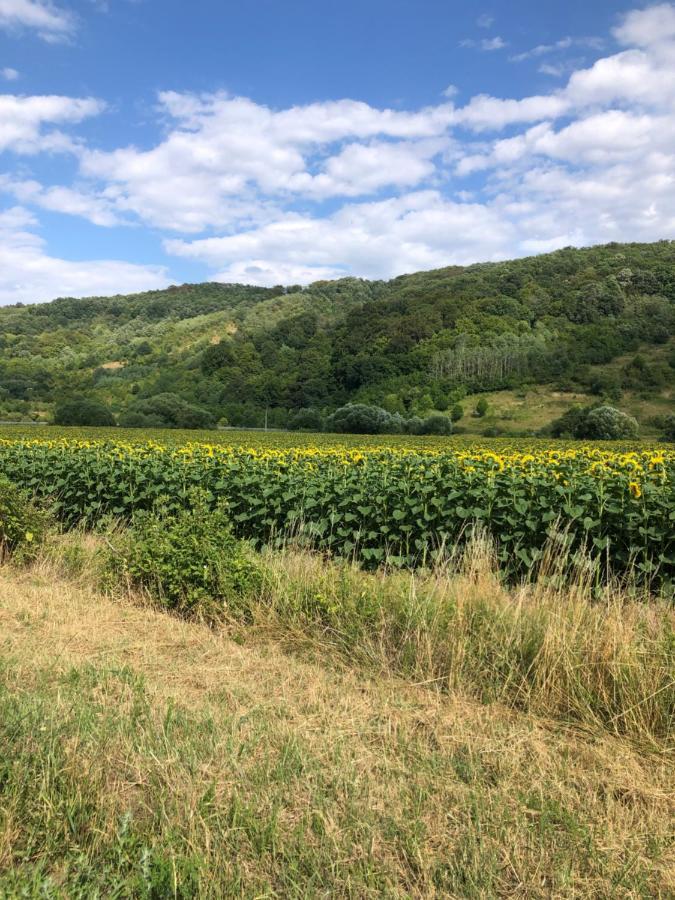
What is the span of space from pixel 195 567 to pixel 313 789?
301 centimetres

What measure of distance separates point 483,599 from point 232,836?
252 cm

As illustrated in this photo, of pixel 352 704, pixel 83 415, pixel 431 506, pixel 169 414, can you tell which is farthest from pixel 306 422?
pixel 352 704

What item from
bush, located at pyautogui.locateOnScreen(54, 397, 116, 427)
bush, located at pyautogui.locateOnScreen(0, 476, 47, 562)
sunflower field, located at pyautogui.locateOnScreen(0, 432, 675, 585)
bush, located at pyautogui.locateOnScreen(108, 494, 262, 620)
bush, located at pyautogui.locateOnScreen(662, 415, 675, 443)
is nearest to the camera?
bush, located at pyautogui.locateOnScreen(108, 494, 262, 620)

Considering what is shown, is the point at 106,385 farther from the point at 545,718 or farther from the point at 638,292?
the point at 545,718

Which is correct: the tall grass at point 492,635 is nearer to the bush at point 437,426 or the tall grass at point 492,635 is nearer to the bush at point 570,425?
the bush at point 570,425

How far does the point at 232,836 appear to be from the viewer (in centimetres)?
250

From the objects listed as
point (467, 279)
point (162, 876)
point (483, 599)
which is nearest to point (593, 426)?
point (483, 599)

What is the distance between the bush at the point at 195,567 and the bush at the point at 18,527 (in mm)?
1393

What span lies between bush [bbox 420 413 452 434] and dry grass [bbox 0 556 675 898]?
46995 millimetres

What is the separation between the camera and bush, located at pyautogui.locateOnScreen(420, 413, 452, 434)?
50562mm

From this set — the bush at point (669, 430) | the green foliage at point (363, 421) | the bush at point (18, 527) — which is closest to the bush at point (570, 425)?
the bush at point (669, 430)

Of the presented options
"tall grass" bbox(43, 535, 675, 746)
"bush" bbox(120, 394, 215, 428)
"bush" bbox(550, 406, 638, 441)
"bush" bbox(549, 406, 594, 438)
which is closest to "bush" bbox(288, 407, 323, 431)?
"bush" bbox(120, 394, 215, 428)

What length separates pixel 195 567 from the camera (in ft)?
18.2

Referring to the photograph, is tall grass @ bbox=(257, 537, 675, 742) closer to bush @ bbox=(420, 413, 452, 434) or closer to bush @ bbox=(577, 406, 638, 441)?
bush @ bbox=(577, 406, 638, 441)
